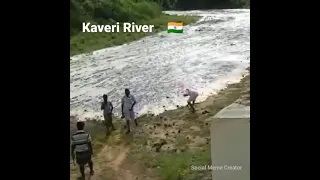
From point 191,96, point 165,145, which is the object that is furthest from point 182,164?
point 191,96

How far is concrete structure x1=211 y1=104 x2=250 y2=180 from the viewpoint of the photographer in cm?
164

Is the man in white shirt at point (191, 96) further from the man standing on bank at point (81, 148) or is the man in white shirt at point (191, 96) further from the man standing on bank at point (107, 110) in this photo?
the man standing on bank at point (81, 148)

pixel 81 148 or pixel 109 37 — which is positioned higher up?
pixel 109 37

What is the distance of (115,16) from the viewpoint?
1.66m

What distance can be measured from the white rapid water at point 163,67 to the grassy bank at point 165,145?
0.04 metres

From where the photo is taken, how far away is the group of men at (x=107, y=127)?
161cm

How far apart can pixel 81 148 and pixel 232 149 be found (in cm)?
53

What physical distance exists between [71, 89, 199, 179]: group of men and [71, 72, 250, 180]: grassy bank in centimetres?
2

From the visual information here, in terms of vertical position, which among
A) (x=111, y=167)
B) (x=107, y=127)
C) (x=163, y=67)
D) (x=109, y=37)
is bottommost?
(x=111, y=167)

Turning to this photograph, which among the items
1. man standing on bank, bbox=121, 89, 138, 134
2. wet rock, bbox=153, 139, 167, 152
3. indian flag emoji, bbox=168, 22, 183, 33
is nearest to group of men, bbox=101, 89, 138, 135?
man standing on bank, bbox=121, 89, 138, 134

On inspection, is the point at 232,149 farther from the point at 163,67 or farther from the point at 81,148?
the point at 81,148

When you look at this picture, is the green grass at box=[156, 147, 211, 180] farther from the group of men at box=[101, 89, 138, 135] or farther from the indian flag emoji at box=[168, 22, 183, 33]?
the indian flag emoji at box=[168, 22, 183, 33]

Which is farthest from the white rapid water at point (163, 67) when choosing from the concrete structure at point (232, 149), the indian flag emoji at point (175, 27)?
the concrete structure at point (232, 149)
